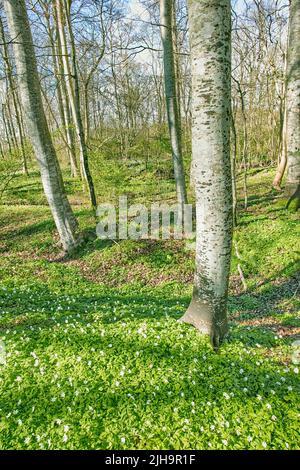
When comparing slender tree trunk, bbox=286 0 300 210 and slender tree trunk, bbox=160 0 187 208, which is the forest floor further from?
slender tree trunk, bbox=160 0 187 208

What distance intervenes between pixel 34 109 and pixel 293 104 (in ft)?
23.3

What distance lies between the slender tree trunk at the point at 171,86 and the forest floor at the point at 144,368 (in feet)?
11.2

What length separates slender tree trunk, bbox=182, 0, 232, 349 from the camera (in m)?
2.99

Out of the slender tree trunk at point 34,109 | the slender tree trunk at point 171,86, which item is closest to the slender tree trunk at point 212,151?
the slender tree trunk at point 171,86

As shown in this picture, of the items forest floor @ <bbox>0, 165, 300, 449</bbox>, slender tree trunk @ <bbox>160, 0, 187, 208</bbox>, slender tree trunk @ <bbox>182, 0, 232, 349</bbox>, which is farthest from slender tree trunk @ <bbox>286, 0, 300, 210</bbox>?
slender tree trunk @ <bbox>182, 0, 232, 349</bbox>

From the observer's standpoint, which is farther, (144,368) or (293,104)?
(293,104)

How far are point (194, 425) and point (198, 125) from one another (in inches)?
116

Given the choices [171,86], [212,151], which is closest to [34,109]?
[171,86]

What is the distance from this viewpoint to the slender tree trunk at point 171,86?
802 centimetres

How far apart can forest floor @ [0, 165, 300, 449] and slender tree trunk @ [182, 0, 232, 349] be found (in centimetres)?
60

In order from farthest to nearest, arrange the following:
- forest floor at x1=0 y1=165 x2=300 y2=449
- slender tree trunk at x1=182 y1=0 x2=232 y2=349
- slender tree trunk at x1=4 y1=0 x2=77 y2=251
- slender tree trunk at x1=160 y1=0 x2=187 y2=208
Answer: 1. slender tree trunk at x1=160 y1=0 x2=187 y2=208
2. slender tree trunk at x1=4 y1=0 x2=77 y2=251
3. slender tree trunk at x1=182 y1=0 x2=232 y2=349
4. forest floor at x1=0 y1=165 x2=300 y2=449

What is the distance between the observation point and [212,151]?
3.20m

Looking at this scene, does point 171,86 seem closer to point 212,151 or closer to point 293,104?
point 293,104
